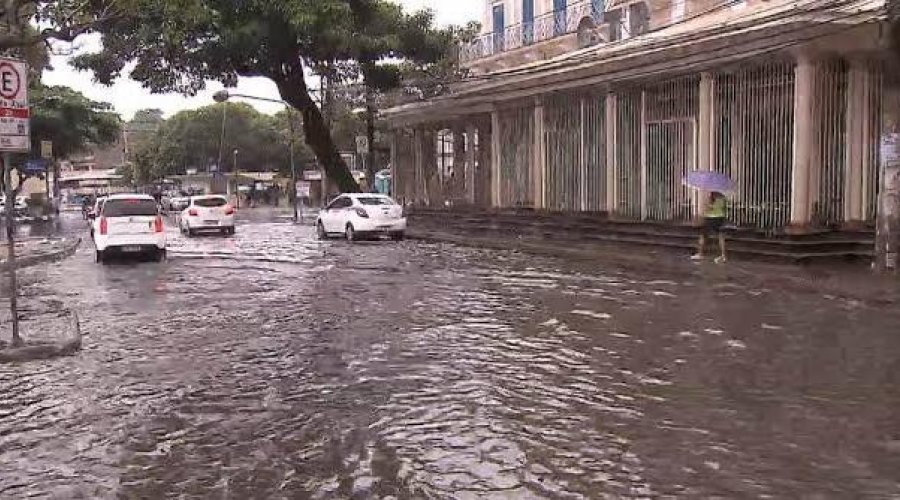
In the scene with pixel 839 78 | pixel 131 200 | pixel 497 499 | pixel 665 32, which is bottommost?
pixel 497 499

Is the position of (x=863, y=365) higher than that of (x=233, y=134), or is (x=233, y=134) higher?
(x=233, y=134)

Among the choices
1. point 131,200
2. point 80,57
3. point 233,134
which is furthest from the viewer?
point 233,134

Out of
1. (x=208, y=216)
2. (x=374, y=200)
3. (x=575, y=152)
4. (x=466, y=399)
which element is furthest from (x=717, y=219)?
(x=208, y=216)

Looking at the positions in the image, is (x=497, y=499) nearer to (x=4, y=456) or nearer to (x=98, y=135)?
(x=4, y=456)

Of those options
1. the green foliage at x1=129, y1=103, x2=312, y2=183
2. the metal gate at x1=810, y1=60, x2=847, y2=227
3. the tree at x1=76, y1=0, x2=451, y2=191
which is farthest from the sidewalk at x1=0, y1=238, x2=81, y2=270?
the green foliage at x1=129, y1=103, x2=312, y2=183

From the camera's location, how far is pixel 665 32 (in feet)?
77.3

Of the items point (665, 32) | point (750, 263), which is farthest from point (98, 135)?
point (750, 263)

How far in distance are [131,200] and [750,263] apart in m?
13.6

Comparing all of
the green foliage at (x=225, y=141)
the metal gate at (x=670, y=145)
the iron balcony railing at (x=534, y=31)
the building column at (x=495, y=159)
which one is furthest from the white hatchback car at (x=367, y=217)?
the green foliage at (x=225, y=141)

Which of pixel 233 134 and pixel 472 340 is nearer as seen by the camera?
pixel 472 340

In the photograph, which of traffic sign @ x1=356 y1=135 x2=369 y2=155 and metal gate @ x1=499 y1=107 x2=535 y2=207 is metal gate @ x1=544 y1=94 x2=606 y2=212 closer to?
metal gate @ x1=499 y1=107 x2=535 y2=207

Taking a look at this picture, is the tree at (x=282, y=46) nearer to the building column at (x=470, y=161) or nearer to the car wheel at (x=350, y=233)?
the building column at (x=470, y=161)

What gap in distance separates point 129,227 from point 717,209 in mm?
12824

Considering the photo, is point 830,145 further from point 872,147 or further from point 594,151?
point 594,151
